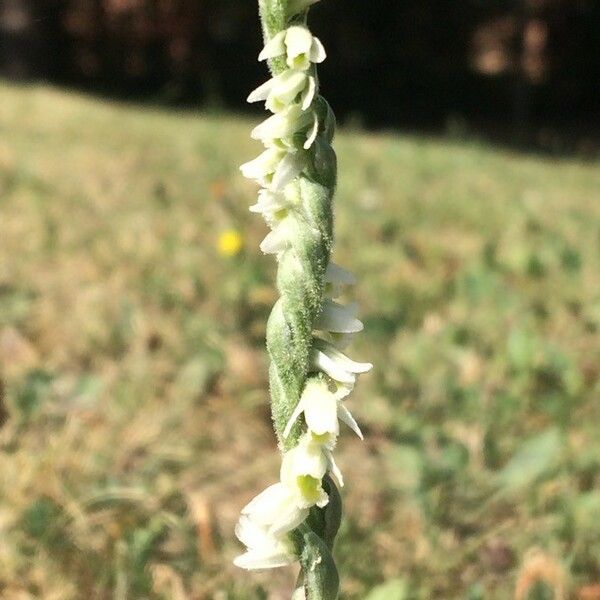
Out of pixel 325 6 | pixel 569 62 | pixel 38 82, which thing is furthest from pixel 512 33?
pixel 38 82

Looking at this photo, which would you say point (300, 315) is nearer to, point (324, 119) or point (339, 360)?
point (339, 360)

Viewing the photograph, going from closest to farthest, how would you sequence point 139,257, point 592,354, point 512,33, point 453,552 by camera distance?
point 453,552 → point 592,354 → point 139,257 → point 512,33

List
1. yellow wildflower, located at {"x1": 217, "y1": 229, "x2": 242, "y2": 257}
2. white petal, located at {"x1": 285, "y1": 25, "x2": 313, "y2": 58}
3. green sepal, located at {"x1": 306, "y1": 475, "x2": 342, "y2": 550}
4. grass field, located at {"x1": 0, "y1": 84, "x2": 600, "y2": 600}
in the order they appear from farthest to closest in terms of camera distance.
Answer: yellow wildflower, located at {"x1": 217, "y1": 229, "x2": 242, "y2": 257} → grass field, located at {"x1": 0, "y1": 84, "x2": 600, "y2": 600} → green sepal, located at {"x1": 306, "y1": 475, "x2": 342, "y2": 550} → white petal, located at {"x1": 285, "y1": 25, "x2": 313, "y2": 58}

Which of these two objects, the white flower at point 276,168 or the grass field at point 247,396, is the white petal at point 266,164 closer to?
the white flower at point 276,168

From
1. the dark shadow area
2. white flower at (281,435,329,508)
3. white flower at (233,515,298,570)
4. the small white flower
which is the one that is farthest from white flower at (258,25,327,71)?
the dark shadow area

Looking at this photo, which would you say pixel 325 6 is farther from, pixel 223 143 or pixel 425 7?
pixel 223 143

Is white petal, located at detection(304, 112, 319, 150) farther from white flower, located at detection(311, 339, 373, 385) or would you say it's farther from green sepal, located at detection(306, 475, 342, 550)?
green sepal, located at detection(306, 475, 342, 550)

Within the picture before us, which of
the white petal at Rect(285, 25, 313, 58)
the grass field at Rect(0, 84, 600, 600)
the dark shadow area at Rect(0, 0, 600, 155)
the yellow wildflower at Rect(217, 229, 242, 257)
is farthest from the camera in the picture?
the dark shadow area at Rect(0, 0, 600, 155)

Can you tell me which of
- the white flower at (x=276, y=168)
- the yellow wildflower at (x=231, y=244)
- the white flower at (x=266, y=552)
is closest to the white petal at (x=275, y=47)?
the white flower at (x=276, y=168)
